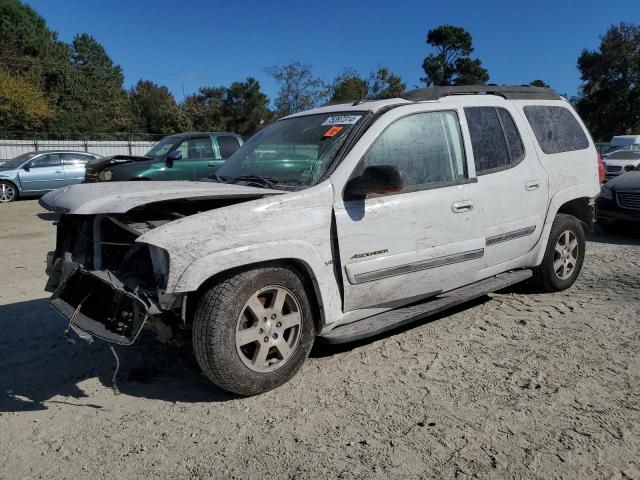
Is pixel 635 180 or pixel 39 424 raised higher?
pixel 635 180

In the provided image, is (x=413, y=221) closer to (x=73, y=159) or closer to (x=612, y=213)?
(x=612, y=213)

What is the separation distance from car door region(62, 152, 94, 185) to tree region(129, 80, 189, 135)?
28232 mm

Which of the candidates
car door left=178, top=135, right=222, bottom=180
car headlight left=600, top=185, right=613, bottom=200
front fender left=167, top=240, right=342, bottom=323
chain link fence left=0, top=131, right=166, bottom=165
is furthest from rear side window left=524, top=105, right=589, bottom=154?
chain link fence left=0, top=131, right=166, bottom=165

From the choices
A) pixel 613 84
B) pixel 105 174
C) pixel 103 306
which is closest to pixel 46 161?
pixel 105 174

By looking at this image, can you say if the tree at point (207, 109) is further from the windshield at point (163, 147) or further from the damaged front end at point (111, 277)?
the damaged front end at point (111, 277)

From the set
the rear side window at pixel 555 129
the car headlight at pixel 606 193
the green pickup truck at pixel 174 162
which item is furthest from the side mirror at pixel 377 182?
the green pickup truck at pixel 174 162

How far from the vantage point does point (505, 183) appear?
4352 millimetres

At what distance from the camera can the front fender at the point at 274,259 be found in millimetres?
2871

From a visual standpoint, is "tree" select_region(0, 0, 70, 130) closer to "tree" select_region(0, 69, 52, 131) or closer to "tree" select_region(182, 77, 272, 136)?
"tree" select_region(0, 69, 52, 131)

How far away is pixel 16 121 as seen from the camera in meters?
36.8

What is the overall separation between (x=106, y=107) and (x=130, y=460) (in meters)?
48.1

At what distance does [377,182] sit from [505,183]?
1530mm

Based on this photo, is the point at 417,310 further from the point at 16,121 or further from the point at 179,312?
the point at 16,121

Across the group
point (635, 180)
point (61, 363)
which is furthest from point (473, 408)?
point (635, 180)
